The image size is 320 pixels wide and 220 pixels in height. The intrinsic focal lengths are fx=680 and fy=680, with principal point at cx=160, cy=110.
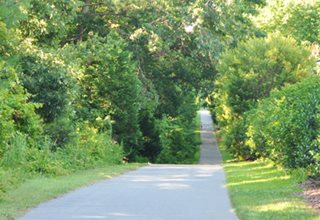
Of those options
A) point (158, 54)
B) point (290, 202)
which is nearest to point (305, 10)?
point (158, 54)

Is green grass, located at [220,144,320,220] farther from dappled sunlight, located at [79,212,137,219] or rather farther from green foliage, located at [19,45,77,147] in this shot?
green foliage, located at [19,45,77,147]

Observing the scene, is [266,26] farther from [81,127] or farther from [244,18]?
[81,127]

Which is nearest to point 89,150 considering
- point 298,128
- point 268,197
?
point 298,128

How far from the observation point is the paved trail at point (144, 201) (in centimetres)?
1241

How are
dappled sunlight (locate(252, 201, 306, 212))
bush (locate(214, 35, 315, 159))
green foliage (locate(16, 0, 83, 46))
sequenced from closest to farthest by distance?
dappled sunlight (locate(252, 201, 306, 212)) → green foliage (locate(16, 0, 83, 46)) → bush (locate(214, 35, 315, 159))

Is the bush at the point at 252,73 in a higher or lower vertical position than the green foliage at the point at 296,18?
lower

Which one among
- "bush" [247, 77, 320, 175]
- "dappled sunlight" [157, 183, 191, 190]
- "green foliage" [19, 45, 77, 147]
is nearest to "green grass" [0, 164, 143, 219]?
"dappled sunlight" [157, 183, 191, 190]

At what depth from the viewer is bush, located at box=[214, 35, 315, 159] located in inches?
1359

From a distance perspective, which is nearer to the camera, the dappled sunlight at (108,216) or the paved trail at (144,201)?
the dappled sunlight at (108,216)

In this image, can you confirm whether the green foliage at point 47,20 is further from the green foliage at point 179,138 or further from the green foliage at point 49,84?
the green foliage at point 179,138

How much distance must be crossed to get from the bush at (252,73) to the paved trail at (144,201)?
14113 mm

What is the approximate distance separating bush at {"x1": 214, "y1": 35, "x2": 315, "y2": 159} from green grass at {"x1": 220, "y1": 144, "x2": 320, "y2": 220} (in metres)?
12.5

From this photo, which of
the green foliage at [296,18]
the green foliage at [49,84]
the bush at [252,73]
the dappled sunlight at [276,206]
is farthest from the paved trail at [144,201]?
the green foliage at [296,18]

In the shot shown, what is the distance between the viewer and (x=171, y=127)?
48.2 meters
